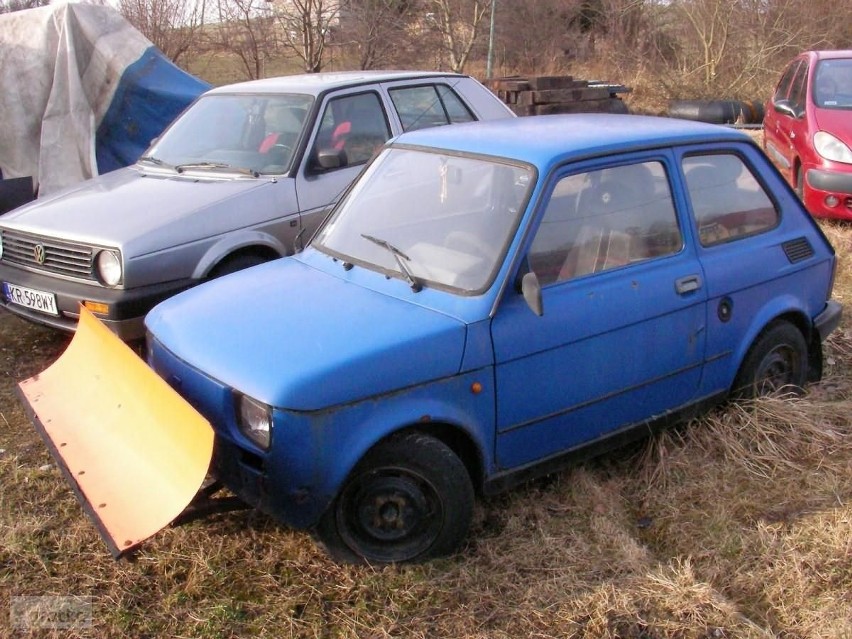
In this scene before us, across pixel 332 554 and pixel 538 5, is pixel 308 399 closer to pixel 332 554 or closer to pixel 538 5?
pixel 332 554

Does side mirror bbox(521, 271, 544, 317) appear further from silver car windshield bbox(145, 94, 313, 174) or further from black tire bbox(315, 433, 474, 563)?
silver car windshield bbox(145, 94, 313, 174)

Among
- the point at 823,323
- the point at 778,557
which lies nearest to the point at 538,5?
the point at 823,323

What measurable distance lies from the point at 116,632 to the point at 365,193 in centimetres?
223

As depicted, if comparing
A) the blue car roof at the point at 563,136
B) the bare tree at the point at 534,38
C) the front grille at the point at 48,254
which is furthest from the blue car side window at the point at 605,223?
the bare tree at the point at 534,38

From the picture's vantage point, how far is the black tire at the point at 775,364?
4.21m

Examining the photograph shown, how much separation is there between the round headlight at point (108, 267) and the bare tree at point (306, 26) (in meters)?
10.3

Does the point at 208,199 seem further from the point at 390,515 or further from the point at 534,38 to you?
the point at 534,38

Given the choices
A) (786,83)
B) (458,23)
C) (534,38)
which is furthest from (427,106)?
(534,38)

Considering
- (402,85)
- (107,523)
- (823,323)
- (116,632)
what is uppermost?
(402,85)

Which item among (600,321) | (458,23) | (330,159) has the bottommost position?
(600,321)

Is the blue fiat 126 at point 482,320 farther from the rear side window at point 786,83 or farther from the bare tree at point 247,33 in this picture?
the bare tree at point 247,33

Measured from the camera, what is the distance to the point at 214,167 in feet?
18.4

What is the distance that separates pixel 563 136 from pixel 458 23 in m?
17.5

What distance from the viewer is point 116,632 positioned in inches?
113
